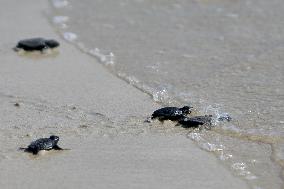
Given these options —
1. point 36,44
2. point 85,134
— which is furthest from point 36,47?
point 85,134

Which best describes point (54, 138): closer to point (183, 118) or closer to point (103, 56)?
point (183, 118)

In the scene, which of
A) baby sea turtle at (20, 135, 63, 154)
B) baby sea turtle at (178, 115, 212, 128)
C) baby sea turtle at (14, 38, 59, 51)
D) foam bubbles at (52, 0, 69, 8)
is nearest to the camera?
baby sea turtle at (20, 135, 63, 154)

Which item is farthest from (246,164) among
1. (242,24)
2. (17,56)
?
(242,24)

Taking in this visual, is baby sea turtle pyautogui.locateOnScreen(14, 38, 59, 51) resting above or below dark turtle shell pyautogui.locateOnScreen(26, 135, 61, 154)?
above

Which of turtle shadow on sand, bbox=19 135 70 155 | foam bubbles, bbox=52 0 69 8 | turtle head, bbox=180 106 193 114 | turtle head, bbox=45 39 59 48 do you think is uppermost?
foam bubbles, bbox=52 0 69 8

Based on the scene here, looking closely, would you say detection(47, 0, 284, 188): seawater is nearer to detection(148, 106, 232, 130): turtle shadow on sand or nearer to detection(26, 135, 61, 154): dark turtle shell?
detection(148, 106, 232, 130): turtle shadow on sand

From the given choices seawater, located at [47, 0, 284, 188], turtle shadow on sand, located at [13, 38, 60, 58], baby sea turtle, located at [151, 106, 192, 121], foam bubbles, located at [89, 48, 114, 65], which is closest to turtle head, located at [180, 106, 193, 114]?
baby sea turtle, located at [151, 106, 192, 121]
